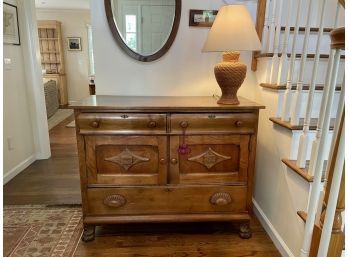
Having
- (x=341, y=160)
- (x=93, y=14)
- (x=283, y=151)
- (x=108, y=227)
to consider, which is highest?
(x=93, y=14)

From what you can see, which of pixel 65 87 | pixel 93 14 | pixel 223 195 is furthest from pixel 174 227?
pixel 65 87

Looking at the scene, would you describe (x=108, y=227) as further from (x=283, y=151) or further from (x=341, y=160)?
(x=341, y=160)

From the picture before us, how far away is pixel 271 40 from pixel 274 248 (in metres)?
1.38

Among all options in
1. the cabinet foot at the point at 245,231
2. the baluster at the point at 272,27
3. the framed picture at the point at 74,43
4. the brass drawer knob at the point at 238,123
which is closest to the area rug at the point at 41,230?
the cabinet foot at the point at 245,231

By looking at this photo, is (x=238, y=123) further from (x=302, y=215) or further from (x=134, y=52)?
(x=134, y=52)

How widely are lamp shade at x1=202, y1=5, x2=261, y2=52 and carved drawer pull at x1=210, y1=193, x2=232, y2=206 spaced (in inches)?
35.2

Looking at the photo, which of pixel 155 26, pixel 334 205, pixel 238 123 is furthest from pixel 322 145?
pixel 155 26

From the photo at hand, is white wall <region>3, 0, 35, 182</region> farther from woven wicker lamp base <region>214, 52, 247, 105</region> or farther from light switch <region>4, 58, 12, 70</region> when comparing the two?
woven wicker lamp base <region>214, 52, 247, 105</region>

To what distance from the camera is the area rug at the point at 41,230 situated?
1553 mm

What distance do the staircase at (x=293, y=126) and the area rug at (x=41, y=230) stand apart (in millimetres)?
1321

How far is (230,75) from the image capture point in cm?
151

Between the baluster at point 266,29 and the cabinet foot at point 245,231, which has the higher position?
the baluster at point 266,29

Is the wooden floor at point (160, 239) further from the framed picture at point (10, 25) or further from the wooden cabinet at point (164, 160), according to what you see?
the framed picture at point (10, 25)

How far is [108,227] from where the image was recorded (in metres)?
1.80
